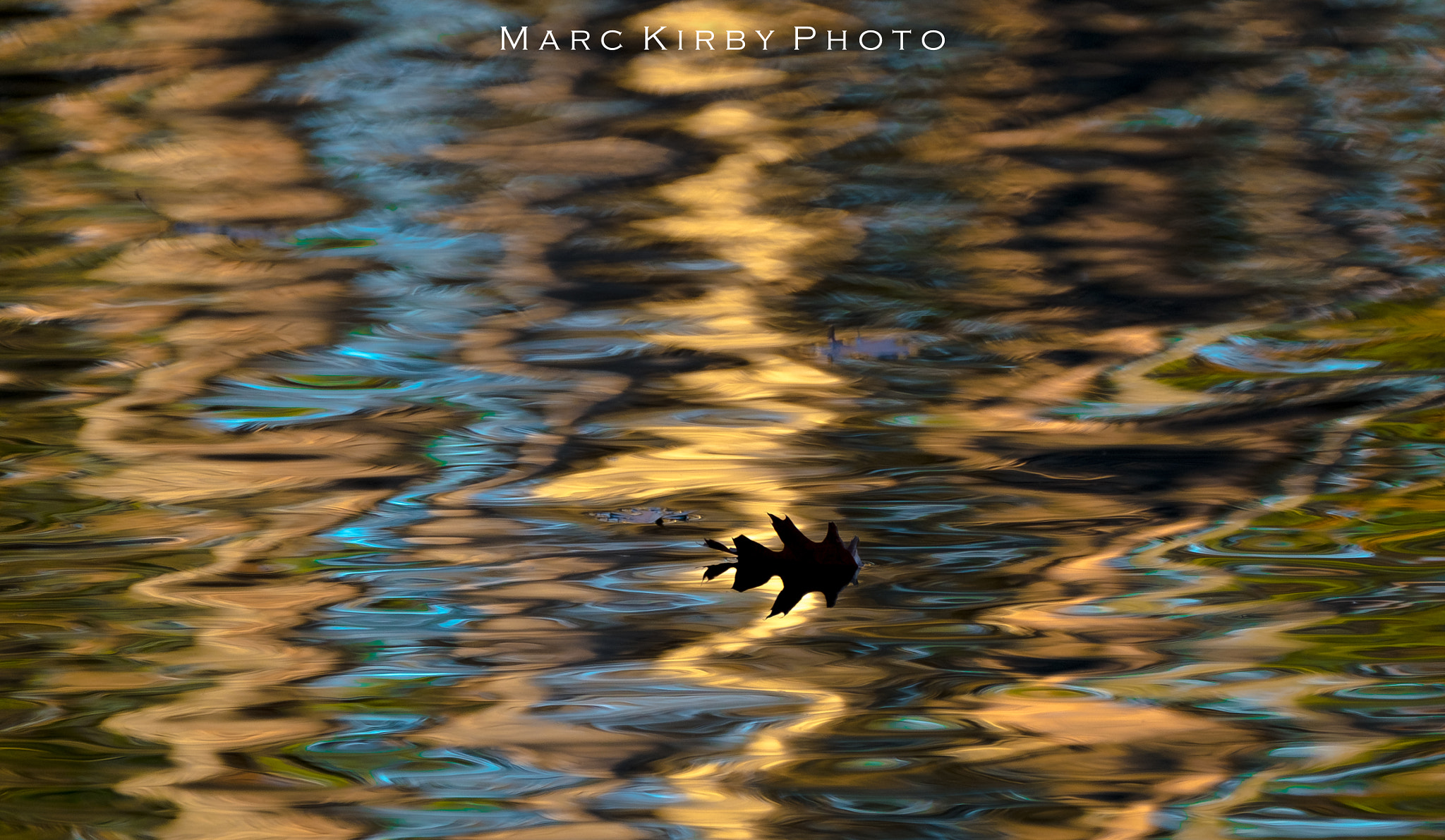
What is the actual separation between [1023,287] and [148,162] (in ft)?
8.79

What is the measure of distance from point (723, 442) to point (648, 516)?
370 millimetres

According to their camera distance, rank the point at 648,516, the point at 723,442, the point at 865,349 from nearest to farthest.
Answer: the point at 648,516 → the point at 723,442 → the point at 865,349

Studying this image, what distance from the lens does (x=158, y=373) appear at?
3115 millimetres

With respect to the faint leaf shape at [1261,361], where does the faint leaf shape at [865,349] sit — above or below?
above

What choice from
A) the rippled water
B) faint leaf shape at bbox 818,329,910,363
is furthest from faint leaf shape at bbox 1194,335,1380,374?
faint leaf shape at bbox 818,329,910,363

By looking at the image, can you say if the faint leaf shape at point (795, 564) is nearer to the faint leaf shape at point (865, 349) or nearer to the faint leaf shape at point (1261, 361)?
the faint leaf shape at point (865, 349)

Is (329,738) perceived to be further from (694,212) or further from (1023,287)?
(694,212)

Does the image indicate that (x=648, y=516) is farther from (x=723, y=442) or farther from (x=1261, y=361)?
(x=1261, y=361)

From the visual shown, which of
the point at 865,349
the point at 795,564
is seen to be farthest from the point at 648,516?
the point at 865,349

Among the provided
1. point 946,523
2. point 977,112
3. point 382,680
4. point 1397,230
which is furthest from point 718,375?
point 977,112

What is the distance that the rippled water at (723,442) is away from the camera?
165 centimetres

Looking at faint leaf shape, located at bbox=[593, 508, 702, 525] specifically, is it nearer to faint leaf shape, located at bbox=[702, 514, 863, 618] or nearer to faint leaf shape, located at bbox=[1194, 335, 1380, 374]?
faint leaf shape, located at bbox=[702, 514, 863, 618]

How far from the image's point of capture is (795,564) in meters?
2.20

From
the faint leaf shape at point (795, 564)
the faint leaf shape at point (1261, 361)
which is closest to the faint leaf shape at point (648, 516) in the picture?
the faint leaf shape at point (795, 564)
